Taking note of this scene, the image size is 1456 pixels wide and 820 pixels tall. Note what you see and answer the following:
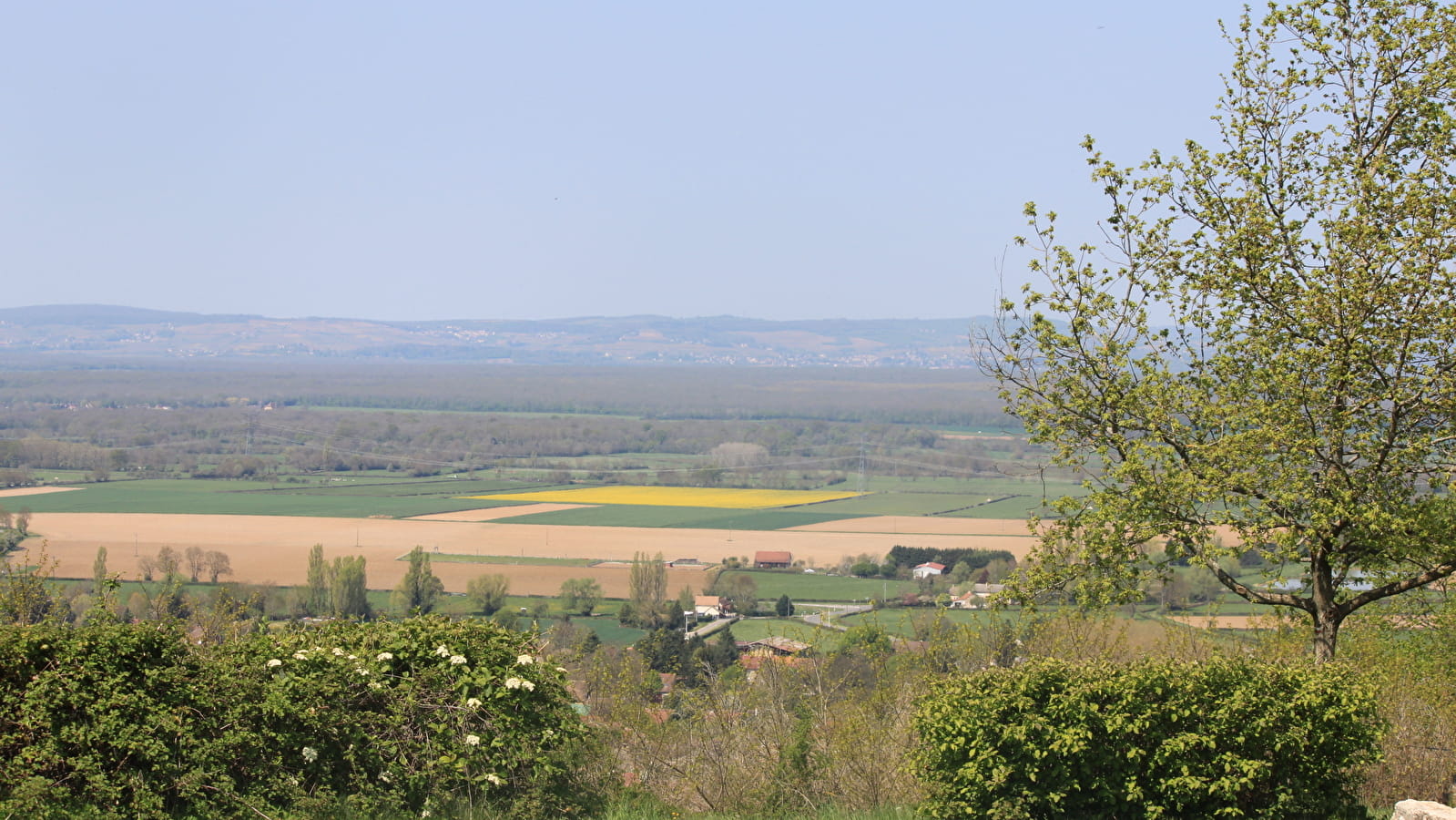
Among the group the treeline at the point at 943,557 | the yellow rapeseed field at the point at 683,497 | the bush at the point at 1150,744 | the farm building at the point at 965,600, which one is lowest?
the yellow rapeseed field at the point at 683,497

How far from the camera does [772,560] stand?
159ft

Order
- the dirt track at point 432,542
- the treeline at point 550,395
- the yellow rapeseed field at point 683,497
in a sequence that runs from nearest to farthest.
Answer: the dirt track at point 432,542 < the yellow rapeseed field at point 683,497 < the treeline at point 550,395

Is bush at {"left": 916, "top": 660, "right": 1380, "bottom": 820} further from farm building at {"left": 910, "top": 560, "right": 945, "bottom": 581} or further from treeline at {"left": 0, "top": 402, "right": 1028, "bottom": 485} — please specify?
treeline at {"left": 0, "top": 402, "right": 1028, "bottom": 485}

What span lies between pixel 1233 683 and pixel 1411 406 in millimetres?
2974

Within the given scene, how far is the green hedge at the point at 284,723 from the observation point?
270 inches

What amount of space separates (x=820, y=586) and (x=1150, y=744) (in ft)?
115

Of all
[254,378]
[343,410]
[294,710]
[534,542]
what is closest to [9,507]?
[534,542]

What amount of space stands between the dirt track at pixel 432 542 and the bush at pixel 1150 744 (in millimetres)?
32226

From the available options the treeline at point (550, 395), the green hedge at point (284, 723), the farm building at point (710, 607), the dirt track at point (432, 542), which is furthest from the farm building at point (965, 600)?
the treeline at point (550, 395)

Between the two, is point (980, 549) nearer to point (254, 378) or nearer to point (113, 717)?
point (113, 717)

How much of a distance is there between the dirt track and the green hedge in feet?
103

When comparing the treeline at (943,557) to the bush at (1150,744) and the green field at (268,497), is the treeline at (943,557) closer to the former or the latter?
the green field at (268,497)

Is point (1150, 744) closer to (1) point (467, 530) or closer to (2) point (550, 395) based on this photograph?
(1) point (467, 530)

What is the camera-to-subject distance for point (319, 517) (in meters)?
62.2
